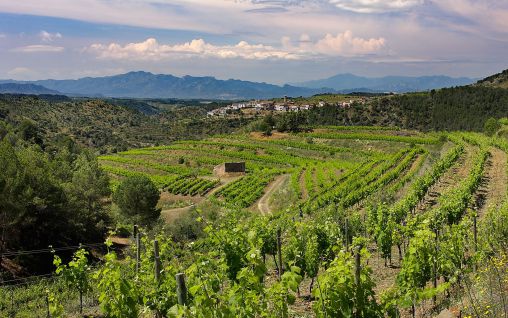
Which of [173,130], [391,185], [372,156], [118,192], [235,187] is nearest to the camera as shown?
[118,192]

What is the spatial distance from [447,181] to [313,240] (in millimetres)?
26056

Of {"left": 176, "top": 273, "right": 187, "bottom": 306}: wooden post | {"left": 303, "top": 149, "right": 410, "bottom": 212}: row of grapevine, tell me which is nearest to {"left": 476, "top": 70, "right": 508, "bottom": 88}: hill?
{"left": 303, "top": 149, "right": 410, "bottom": 212}: row of grapevine

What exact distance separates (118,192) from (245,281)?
32.9m

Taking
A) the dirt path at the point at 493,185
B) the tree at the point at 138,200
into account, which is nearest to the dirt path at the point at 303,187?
the tree at the point at 138,200

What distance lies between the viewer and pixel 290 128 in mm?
85125

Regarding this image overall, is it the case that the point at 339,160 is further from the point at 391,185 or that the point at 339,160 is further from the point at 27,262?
the point at 27,262

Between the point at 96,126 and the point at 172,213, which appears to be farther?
the point at 96,126

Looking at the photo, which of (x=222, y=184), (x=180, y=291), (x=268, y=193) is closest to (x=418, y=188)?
(x=268, y=193)

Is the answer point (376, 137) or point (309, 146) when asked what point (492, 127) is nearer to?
point (376, 137)

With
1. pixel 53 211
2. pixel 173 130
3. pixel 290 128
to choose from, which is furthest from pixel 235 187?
pixel 173 130

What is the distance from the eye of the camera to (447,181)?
1361 inches

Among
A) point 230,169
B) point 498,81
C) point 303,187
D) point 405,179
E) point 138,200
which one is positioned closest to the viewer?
point 138,200

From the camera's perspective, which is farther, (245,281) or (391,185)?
(391,185)

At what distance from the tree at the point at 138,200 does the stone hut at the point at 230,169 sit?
25.6 meters
